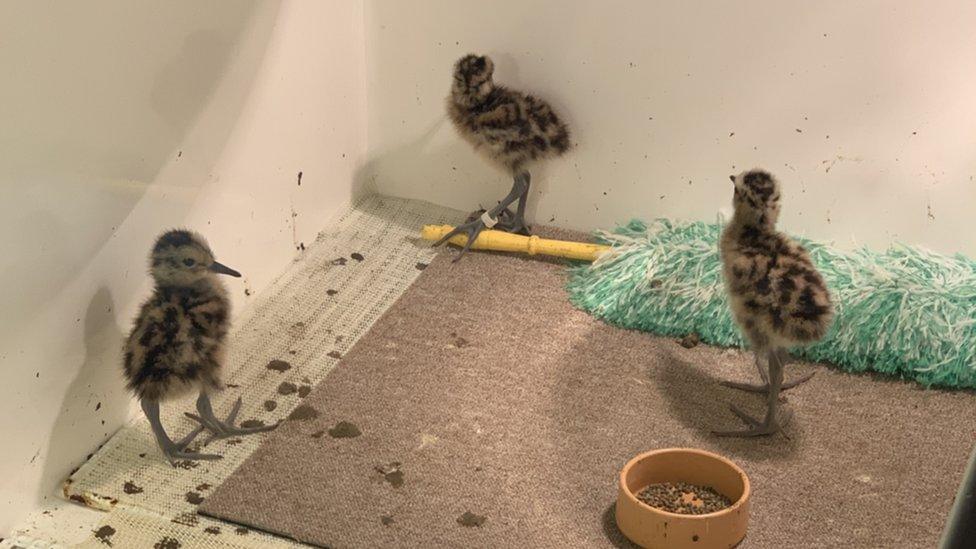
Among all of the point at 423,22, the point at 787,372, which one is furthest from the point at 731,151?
the point at 423,22

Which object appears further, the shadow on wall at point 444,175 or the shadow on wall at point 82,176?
the shadow on wall at point 444,175

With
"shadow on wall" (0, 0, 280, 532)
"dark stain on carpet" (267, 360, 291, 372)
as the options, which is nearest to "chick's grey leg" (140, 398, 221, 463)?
"shadow on wall" (0, 0, 280, 532)

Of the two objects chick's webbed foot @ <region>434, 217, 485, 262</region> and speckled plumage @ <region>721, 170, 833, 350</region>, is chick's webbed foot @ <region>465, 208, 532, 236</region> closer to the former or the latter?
chick's webbed foot @ <region>434, 217, 485, 262</region>

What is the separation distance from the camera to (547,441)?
1.99 meters

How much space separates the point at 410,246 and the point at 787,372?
91 centimetres

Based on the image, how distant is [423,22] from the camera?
2564 mm

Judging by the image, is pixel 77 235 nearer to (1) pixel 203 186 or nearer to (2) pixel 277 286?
(1) pixel 203 186

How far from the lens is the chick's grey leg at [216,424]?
197 centimetres

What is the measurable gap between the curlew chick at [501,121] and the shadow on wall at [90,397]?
0.90 m

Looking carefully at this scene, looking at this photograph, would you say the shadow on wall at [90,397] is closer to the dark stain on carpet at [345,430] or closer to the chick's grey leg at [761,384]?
the dark stain on carpet at [345,430]


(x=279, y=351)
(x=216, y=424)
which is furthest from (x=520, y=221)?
(x=216, y=424)

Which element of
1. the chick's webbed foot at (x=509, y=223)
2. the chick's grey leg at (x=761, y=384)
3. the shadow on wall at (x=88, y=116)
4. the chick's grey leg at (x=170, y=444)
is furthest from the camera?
the chick's webbed foot at (x=509, y=223)

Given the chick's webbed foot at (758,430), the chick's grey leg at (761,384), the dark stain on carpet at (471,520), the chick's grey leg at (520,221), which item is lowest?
the dark stain on carpet at (471,520)

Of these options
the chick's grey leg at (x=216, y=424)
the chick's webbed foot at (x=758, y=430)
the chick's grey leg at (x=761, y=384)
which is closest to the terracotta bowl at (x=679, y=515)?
the chick's webbed foot at (x=758, y=430)
